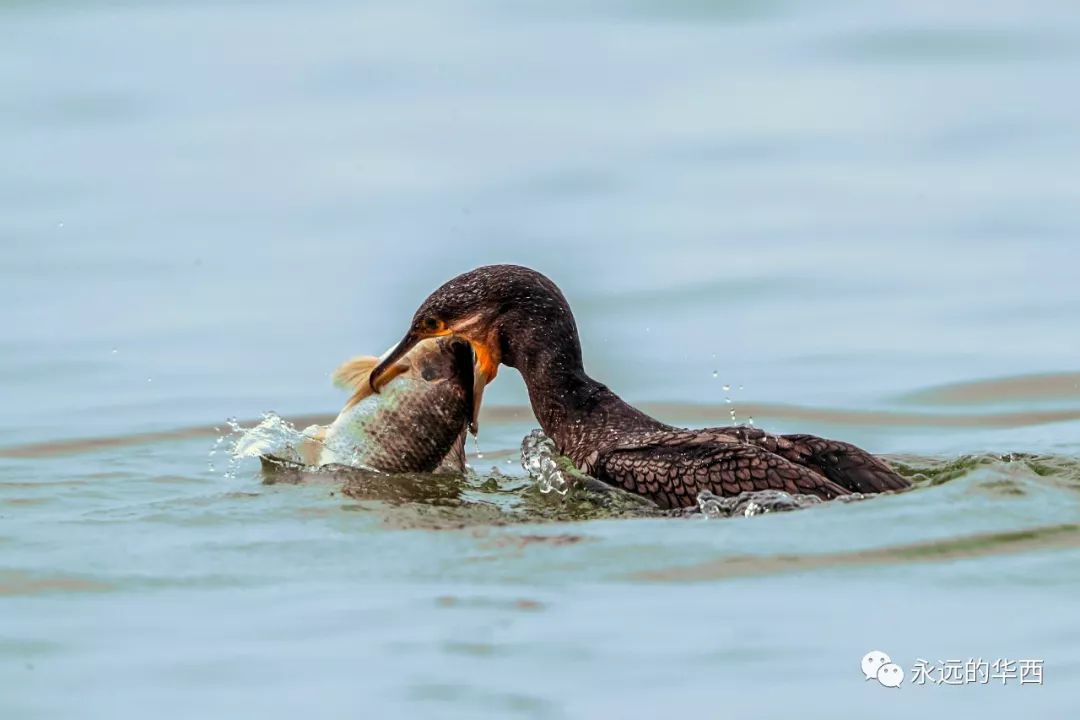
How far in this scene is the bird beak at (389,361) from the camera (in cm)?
1044

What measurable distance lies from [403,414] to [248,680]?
3.27 m

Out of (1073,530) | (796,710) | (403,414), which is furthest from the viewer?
(403,414)

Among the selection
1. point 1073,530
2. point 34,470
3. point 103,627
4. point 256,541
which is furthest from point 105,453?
point 1073,530

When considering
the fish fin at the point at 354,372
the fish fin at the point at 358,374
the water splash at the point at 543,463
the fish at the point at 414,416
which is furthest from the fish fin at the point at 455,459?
the fish fin at the point at 354,372

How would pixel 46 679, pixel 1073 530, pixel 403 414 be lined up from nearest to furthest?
pixel 46 679 → pixel 1073 530 → pixel 403 414

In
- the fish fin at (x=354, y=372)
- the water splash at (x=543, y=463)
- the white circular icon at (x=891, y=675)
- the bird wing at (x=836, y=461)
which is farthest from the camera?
the fish fin at (x=354, y=372)

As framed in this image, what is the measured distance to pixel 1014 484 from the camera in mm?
9172

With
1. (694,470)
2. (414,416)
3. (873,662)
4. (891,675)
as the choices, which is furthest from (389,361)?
(891,675)

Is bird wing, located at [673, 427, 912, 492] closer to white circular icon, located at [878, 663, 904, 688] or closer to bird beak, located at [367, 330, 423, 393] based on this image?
bird beak, located at [367, 330, 423, 393]

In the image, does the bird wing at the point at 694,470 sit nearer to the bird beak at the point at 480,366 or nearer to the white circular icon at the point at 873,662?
the bird beak at the point at 480,366

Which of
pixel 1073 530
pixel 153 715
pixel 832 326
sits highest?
pixel 832 326

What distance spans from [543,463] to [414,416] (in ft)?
2.23

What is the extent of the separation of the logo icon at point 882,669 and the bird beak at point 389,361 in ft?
Result: 12.1

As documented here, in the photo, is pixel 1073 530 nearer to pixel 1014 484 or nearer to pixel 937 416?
pixel 1014 484
